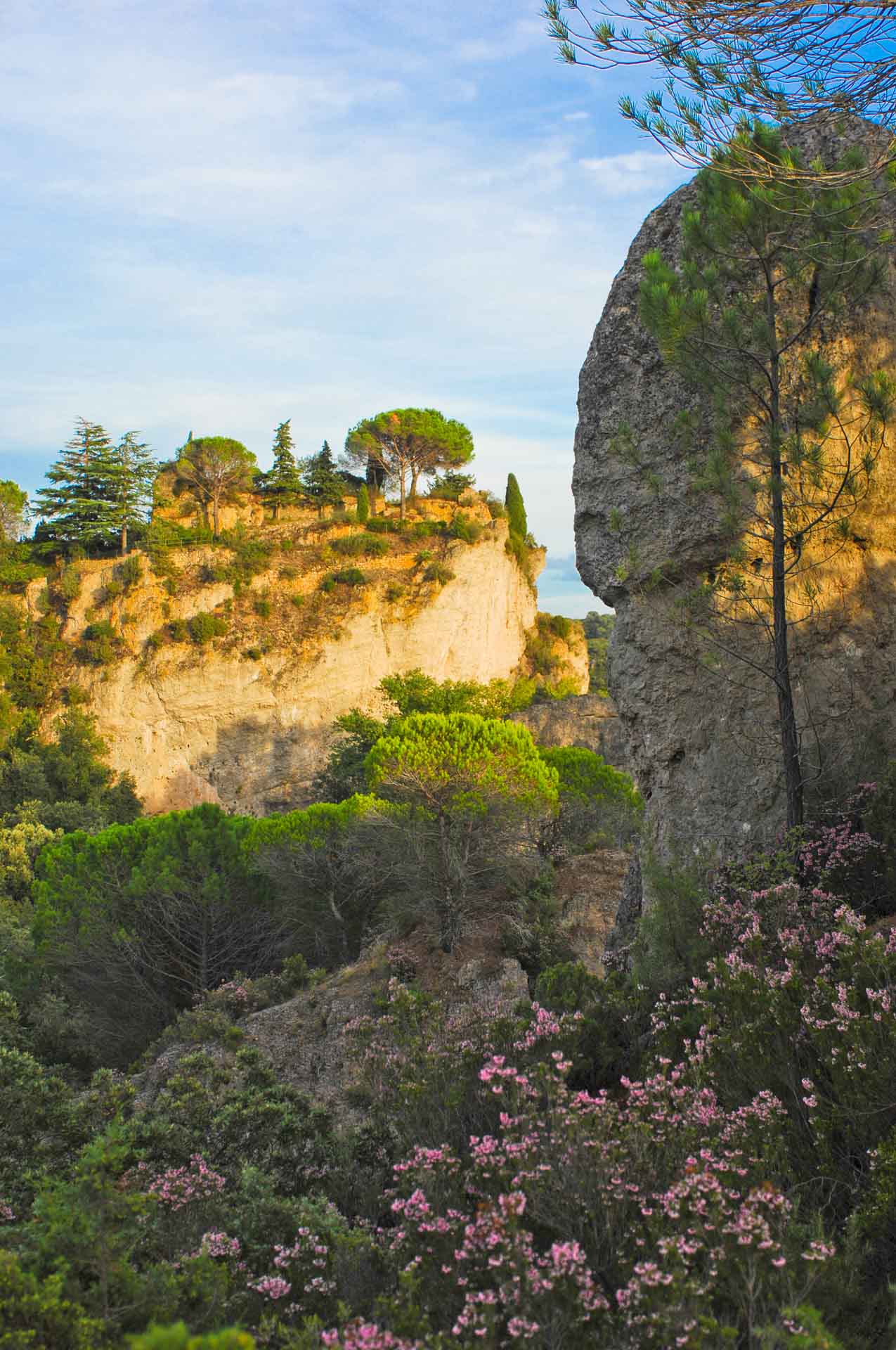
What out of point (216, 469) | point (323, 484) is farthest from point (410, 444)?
point (216, 469)

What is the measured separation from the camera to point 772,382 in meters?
6.11

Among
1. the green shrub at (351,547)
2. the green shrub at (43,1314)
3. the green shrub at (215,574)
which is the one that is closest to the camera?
the green shrub at (43,1314)

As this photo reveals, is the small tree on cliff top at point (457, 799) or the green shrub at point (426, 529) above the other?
the green shrub at point (426, 529)

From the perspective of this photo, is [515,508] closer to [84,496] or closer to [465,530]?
[465,530]

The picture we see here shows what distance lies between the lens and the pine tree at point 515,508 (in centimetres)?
4600

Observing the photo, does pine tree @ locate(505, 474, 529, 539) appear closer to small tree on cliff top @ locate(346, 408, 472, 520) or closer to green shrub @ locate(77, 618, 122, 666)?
small tree on cliff top @ locate(346, 408, 472, 520)

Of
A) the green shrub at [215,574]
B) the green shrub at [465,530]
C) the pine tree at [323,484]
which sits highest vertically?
the pine tree at [323,484]

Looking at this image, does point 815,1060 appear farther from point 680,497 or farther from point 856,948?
point 680,497

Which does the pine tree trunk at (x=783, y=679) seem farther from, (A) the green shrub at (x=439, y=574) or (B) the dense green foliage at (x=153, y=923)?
(A) the green shrub at (x=439, y=574)

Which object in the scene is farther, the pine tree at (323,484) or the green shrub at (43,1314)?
the pine tree at (323,484)

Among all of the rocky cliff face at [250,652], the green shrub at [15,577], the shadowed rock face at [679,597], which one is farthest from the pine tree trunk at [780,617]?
the green shrub at [15,577]

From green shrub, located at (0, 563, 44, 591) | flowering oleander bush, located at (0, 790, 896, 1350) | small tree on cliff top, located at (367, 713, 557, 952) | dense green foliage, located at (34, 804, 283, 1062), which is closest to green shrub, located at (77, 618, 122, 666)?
green shrub, located at (0, 563, 44, 591)

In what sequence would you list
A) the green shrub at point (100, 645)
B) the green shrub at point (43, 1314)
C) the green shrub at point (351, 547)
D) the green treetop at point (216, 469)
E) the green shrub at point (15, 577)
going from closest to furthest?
the green shrub at point (43, 1314)
the green shrub at point (100, 645)
the green shrub at point (15, 577)
the green shrub at point (351, 547)
the green treetop at point (216, 469)

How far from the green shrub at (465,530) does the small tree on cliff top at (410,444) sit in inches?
320
